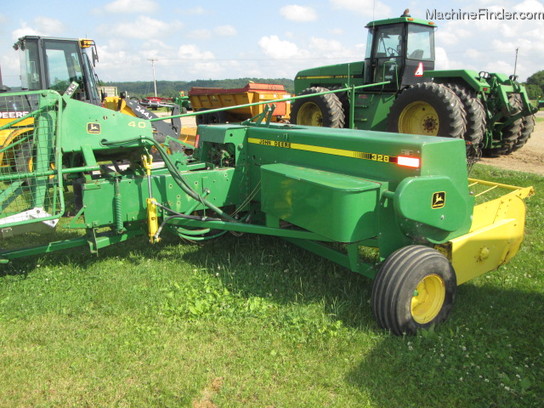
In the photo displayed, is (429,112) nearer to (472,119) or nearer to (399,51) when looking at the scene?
(472,119)

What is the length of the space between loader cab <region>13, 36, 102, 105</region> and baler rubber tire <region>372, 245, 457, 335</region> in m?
7.46

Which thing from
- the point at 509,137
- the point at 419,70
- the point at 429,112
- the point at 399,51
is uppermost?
the point at 399,51

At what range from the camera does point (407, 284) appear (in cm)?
311

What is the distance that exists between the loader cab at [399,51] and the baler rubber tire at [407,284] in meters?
6.73

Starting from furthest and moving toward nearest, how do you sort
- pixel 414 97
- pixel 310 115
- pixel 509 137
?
pixel 310 115 → pixel 509 137 → pixel 414 97

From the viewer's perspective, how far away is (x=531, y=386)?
107 inches

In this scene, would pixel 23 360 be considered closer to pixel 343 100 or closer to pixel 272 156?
pixel 272 156

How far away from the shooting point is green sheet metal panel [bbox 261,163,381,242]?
323 cm

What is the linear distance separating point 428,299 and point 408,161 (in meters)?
1.02

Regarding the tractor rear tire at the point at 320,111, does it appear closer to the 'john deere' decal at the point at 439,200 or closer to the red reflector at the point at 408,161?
the red reflector at the point at 408,161

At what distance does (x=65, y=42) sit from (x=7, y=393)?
7.72 m

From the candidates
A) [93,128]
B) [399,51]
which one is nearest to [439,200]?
[93,128]

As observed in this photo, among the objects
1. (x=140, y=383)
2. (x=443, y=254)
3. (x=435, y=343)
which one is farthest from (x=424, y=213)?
(x=140, y=383)

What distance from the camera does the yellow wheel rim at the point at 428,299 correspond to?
333 cm
